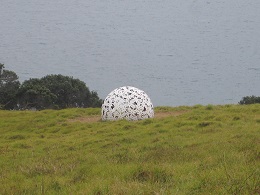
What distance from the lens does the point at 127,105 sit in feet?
51.9

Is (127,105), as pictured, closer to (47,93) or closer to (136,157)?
(136,157)

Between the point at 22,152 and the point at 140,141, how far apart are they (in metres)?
2.97

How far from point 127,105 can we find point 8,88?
1793 cm

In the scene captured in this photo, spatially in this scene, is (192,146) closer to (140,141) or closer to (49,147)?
(140,141)

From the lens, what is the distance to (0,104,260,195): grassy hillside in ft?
17.3

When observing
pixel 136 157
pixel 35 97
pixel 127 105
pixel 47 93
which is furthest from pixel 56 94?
pixel 136 157

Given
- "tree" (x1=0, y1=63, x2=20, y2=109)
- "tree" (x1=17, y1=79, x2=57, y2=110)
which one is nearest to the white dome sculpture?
"tree" (x1=17, y1=79, x2=57, y2=110)

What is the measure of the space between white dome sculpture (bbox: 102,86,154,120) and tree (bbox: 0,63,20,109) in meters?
16.1

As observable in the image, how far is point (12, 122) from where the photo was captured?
17750 millimetres

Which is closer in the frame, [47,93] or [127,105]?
[127,105]

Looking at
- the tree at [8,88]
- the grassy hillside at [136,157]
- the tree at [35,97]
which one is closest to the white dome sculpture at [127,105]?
the grassy hillside at [136,157]

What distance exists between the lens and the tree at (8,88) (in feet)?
102

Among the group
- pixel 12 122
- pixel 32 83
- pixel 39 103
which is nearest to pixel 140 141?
pixel 12 122

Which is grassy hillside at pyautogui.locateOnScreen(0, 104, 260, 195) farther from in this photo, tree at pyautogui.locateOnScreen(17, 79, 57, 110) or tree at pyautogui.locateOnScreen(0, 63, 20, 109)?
tree at pyautogui.locateOnScreen(0, 63, 20, 109)
